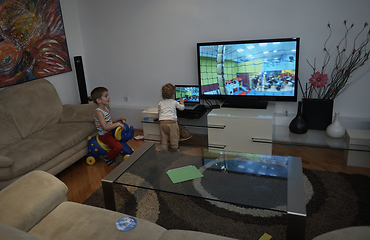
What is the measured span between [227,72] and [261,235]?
2.22 m

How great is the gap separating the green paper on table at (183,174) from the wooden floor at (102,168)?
105 centimetres

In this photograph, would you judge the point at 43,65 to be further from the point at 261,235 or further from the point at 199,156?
the point at 261,235

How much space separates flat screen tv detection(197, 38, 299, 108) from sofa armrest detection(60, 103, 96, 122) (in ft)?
4.97

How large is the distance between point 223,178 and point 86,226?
1.00 meters

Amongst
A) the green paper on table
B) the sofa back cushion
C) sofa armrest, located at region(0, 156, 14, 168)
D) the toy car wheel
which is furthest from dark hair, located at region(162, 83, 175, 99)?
sofa armrest, located at region(0, 156, 14, 168)

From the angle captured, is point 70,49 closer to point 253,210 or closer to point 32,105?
point 32,105

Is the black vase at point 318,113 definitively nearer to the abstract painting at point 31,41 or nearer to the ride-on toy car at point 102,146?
the ride-on toy car at point 102,146

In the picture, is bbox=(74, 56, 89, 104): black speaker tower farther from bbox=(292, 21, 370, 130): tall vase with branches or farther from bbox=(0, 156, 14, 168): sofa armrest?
bbox=(292, 21, 370, 130): tall vase with branches

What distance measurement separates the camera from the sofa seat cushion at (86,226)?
1573 millimetres

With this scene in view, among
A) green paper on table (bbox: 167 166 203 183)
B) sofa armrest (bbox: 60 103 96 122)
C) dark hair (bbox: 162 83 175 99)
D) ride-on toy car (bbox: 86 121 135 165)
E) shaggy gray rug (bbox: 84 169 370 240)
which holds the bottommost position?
shaggy gray rug (bbox: 84 169 370 240)

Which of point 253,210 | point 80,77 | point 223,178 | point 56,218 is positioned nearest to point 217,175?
point 223,178

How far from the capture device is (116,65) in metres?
4.55

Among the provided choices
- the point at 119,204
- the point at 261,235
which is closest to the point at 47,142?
the point at 119,204

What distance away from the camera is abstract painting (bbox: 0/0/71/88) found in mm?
3445
